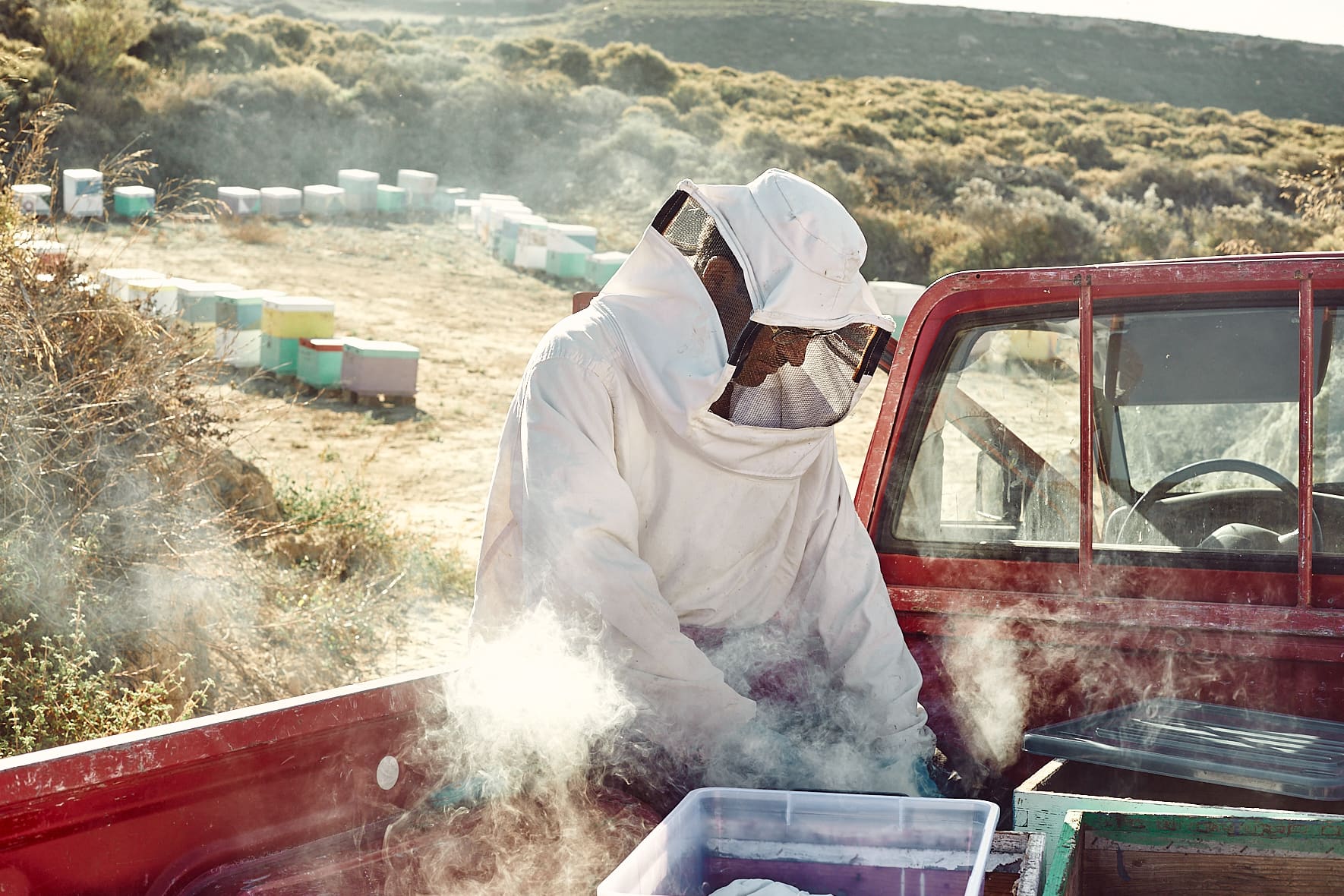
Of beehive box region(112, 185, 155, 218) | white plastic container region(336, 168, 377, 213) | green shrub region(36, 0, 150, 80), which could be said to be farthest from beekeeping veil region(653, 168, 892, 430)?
green shrub region(36, 0, 150, 80)

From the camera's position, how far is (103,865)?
6.31 feet

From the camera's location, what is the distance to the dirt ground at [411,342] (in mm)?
9461

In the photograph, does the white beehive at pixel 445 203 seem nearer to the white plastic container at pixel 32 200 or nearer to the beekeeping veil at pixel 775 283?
the white plastic container at pixel 32 200

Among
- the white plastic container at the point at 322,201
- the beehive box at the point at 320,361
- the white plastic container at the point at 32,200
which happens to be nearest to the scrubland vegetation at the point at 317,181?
the white plastic container at the point at 32,200

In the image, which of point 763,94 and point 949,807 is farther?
point 763,94

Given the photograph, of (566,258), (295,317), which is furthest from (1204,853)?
(566,258)

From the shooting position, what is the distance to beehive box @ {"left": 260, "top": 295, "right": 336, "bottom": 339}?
11.4 meters

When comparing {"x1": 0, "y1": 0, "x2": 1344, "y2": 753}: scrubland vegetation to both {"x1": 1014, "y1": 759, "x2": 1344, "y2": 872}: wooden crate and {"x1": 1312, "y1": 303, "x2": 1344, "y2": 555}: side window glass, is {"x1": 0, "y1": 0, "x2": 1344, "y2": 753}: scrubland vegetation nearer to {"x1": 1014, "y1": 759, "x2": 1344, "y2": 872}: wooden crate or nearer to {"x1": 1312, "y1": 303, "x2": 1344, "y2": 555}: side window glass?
{"x1": 1014, "y1": 759, "x2": 1344, "y2": 872}: wooden crate

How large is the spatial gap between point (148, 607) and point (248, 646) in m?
0.57

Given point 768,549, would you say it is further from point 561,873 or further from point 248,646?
point 248,646

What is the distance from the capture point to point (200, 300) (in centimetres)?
1113

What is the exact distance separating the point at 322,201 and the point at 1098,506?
18965 mm

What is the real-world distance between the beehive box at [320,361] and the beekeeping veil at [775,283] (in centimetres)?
934

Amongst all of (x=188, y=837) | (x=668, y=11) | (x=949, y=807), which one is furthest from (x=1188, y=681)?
(x=668, y=11)
